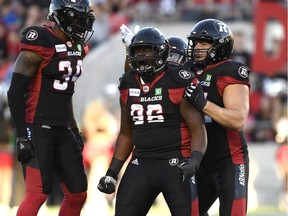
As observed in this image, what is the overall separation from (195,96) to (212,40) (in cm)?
65

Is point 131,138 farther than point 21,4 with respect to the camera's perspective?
No

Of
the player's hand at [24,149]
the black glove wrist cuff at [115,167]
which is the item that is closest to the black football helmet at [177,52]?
the black glove wrist cuff at [115,167]

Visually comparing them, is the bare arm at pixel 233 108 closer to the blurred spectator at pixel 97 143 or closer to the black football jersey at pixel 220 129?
the black football jersey at pixel 220 129

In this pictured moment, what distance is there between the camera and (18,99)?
7.02 metres

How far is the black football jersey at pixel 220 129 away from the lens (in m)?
7.01

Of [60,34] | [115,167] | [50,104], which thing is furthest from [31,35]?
[115,167]

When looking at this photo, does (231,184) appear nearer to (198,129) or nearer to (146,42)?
(198,129)

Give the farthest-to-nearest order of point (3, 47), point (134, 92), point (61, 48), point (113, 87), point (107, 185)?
point (3, 47)
point (113, 87)
point (61, 48)
point (107, 185)
point (134, 92)

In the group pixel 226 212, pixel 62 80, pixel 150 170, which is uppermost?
pixel 62 80

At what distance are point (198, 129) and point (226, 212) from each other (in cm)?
73

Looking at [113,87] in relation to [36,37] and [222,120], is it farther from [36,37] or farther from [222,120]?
[222,120]

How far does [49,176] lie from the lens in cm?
713

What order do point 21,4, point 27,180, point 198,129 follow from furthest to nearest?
1. point 21,4
2. point 27,180
3. point 198,129

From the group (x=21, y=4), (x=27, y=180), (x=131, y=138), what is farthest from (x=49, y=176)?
(x=21, y=4)
